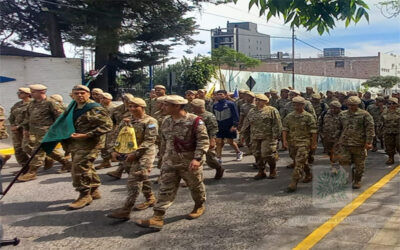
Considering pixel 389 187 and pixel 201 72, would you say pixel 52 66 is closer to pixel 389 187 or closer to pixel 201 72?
pixel 201 72

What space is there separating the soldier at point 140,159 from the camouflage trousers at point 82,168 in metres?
0.37

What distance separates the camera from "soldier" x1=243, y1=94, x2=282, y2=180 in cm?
811

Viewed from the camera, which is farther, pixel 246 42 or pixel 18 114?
pixel 246 42

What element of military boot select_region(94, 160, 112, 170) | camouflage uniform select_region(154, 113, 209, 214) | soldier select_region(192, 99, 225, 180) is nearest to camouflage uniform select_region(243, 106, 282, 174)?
soldier select_region(192, 99, 225, 180)

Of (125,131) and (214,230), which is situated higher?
(125,131)

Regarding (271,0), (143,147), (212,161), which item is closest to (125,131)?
(143,147)

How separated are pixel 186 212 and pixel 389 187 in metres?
3.63

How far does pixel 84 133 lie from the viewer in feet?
20.6

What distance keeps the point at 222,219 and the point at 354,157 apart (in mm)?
3117

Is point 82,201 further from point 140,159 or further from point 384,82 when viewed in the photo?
point 384,82

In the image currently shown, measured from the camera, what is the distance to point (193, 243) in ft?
16.2

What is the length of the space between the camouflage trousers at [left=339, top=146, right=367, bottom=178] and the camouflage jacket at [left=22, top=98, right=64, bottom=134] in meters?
5.29

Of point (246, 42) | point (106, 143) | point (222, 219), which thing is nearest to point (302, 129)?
point (222, 219)

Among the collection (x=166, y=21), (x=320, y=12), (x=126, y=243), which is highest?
(x=166, y=21)
